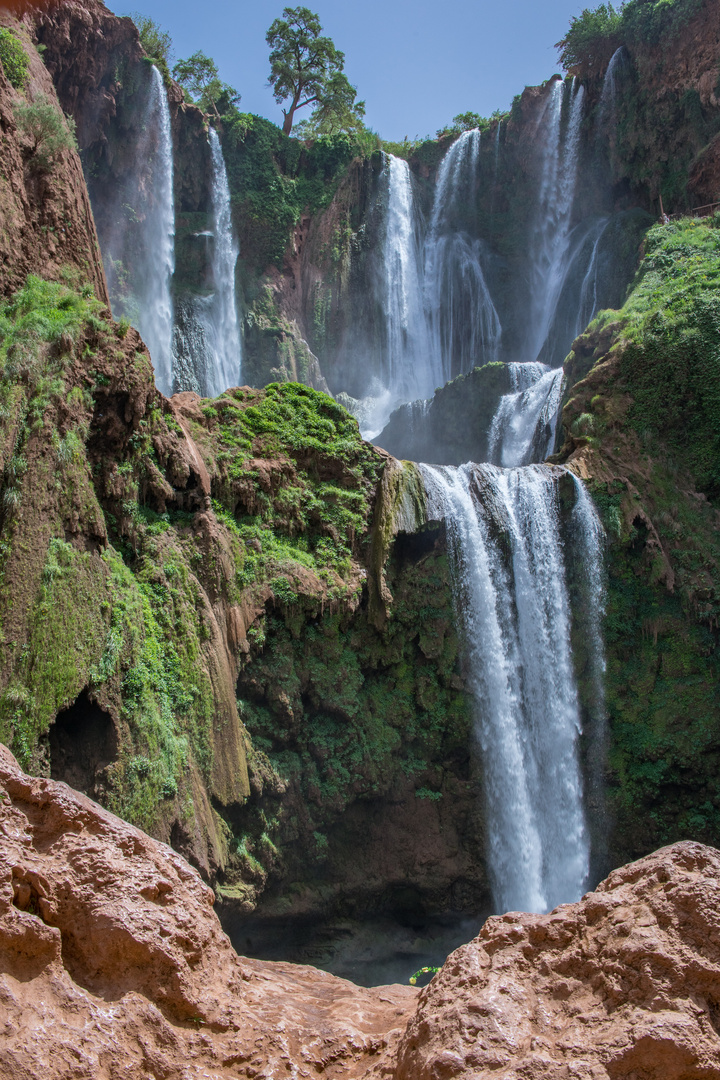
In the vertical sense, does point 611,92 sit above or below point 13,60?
A: above

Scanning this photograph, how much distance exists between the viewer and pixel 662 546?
17000 mm

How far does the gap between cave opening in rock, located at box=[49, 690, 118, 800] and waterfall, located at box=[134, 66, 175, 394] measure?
19438 millimetres

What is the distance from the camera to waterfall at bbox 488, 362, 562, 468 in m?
22.2

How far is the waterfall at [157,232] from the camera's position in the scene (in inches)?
1067

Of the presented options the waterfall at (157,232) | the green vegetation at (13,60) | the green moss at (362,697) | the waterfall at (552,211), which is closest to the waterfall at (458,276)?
the waterfall at (552,211)

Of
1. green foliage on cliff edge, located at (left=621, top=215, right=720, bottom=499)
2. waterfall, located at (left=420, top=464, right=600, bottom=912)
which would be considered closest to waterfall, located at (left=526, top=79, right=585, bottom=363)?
green foliage on cliff edge, located at (left=621, top=215, right=720, bottom=499)

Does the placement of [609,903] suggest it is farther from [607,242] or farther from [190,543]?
[607,242]

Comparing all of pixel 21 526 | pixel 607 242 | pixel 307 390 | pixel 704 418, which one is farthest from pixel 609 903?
pixel 607 242

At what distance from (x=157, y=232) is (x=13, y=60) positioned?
57.4 feet

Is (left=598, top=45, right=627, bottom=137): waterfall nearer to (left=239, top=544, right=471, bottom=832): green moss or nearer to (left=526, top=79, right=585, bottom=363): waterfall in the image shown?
(left=526, top=79, right=585, bottom=363): waterfall

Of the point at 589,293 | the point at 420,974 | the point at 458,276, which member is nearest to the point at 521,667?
the point at 420,974

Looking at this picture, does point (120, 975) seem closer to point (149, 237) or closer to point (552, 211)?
point (149, 237)

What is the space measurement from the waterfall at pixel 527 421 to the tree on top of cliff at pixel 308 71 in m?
19.5

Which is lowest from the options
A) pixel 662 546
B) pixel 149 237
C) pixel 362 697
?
pixel 362 697
